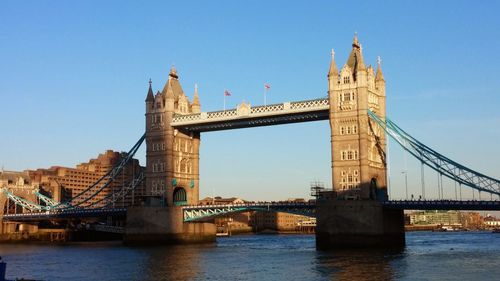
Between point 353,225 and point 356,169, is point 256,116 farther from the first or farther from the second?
point 353,225

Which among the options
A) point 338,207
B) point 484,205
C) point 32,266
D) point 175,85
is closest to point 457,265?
point 484,205

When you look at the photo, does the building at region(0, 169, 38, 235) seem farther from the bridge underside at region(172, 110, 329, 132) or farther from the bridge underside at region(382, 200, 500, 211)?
the bridge underside at region(382, 200, 500, 211)

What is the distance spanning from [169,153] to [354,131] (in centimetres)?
3309

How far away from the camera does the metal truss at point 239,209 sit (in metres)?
90.8

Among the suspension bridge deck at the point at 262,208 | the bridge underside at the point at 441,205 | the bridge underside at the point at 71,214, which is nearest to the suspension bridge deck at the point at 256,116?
the suspension bridge deck at the point at 262,208

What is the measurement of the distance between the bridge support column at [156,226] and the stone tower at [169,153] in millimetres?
3466

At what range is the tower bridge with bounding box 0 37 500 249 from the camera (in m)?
81.8

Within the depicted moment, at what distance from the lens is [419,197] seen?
270 feet

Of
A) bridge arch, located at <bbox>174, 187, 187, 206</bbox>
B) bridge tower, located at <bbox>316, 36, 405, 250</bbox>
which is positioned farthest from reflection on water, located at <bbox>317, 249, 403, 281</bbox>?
bridge arch, located at <bbox>174, 187, 187, 206</bbox>

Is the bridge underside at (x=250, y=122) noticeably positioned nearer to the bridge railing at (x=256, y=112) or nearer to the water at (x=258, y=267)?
the bridge railing at (x=256, y=112)

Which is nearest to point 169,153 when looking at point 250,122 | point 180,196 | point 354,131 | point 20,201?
point 180,196

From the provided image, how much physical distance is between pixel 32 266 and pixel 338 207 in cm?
3919

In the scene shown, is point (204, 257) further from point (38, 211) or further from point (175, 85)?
point (38, 211)

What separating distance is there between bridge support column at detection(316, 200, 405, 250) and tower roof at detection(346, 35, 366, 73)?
20.5 m
